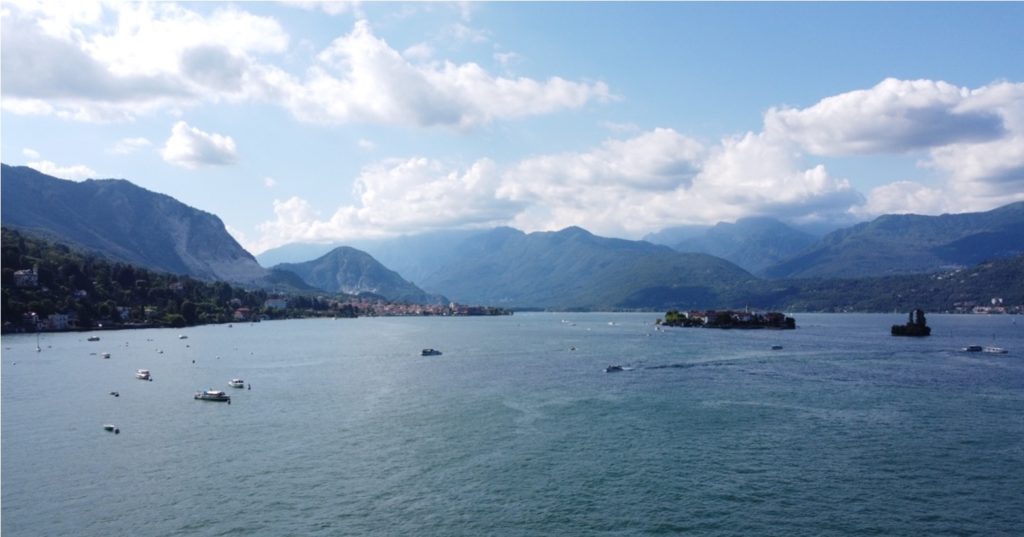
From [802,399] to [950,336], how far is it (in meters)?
128

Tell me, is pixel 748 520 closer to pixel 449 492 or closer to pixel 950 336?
pixel 449 492

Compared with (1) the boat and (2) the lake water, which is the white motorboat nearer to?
(1) the boat

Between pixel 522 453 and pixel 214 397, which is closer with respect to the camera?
pixel 522 453

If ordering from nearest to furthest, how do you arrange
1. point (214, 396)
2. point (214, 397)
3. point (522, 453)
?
point (522, 453), point (214, 397), point (214, 396)

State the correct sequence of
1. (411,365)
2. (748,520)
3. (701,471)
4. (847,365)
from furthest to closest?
1. (411,365)
2. (847,365)
3. (701,471)
4. (748,520)

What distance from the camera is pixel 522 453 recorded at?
48844 mm

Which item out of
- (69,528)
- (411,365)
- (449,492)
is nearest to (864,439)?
(449,492)

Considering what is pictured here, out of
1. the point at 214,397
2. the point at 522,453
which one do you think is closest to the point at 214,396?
the point at 214,397

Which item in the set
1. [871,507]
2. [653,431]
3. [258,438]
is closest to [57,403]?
[258,438]

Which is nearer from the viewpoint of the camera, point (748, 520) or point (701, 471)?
point (748, 520)

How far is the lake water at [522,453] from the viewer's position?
36.2 meters

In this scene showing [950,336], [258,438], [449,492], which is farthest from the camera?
[950,336]

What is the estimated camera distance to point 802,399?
70.2 meters

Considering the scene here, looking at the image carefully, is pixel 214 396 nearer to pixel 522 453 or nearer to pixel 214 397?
pixel 214 397
